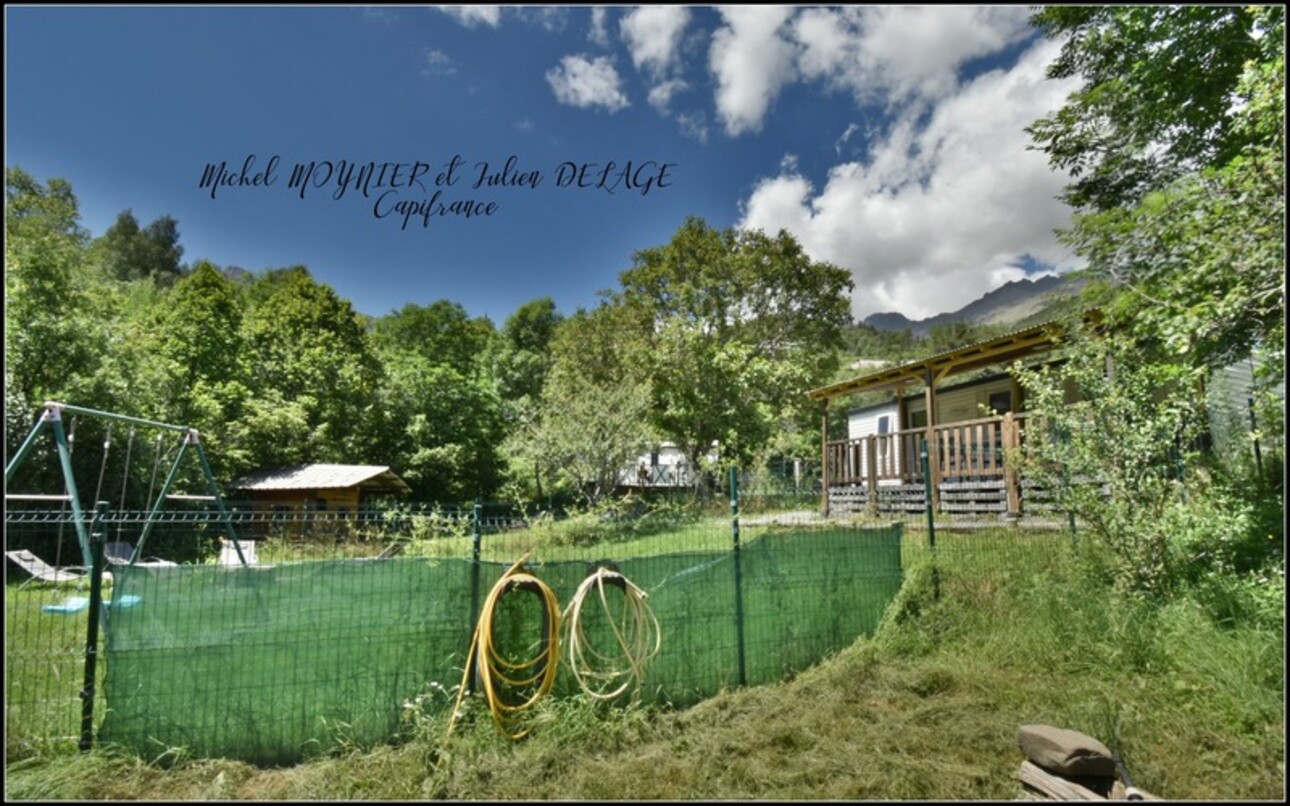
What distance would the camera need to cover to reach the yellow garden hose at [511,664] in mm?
3824

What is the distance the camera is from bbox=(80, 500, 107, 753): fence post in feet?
11.3

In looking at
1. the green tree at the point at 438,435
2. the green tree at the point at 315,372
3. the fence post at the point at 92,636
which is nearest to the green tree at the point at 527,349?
the green tree at the point at 438,435

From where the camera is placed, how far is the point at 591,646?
4.34 metres

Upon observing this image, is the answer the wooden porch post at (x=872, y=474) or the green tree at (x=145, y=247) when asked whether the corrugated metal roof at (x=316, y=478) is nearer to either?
the wooden porch post at (x=872, y=474)

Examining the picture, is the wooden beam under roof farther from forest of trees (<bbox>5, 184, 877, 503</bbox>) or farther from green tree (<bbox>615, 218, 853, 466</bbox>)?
green tree (<bbox>615, 218, 853, 466</bbox>)

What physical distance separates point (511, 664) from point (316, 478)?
1538 centimetres

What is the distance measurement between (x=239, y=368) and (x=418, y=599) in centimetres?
1897

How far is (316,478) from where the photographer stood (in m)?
A: 17.1

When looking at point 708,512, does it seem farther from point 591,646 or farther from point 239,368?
point 239,368

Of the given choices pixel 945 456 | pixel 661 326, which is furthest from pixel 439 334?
pixel 945 456

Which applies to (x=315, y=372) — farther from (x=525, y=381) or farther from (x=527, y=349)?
(x=527, y=349)

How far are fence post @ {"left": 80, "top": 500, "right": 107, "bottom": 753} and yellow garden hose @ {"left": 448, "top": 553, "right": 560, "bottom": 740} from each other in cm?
192

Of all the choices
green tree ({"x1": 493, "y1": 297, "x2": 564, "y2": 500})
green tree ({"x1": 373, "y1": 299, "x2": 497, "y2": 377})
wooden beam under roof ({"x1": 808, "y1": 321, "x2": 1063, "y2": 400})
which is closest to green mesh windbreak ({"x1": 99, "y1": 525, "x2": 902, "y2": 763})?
wooden beam under roof ({"x1": 808, "y1": 321, "x2": 1063, "y2": 400})

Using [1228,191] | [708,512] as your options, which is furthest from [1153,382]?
[708,512]
